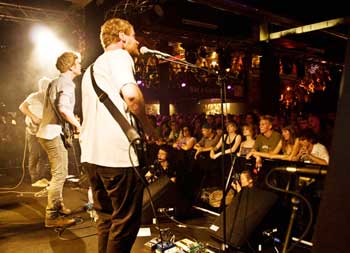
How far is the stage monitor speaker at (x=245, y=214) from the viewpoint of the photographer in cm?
301

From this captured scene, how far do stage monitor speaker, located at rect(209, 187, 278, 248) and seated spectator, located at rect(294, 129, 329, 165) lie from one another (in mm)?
1479

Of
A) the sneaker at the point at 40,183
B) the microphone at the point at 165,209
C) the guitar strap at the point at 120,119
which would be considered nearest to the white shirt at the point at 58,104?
the microphone at the point at 165,209

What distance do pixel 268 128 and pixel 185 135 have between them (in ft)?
6.14

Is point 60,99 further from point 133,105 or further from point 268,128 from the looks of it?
point 268,128

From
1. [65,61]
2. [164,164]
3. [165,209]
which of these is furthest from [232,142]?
[65,61]

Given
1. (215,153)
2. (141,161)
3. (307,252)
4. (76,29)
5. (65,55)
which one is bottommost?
(307,252)

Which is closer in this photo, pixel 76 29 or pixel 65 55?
pixel 65 55

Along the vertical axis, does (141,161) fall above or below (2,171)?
above

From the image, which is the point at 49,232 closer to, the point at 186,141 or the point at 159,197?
the point at 159,197

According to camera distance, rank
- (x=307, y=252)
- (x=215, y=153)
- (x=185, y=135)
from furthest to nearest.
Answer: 1. (x=185, y=135)
2. (x=215, y=153)
3. (x=307, y=252)

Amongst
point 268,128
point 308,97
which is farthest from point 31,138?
point 308,97

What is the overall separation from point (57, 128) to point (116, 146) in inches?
77.3

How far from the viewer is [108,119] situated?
1926 mm

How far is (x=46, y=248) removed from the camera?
313 cm
